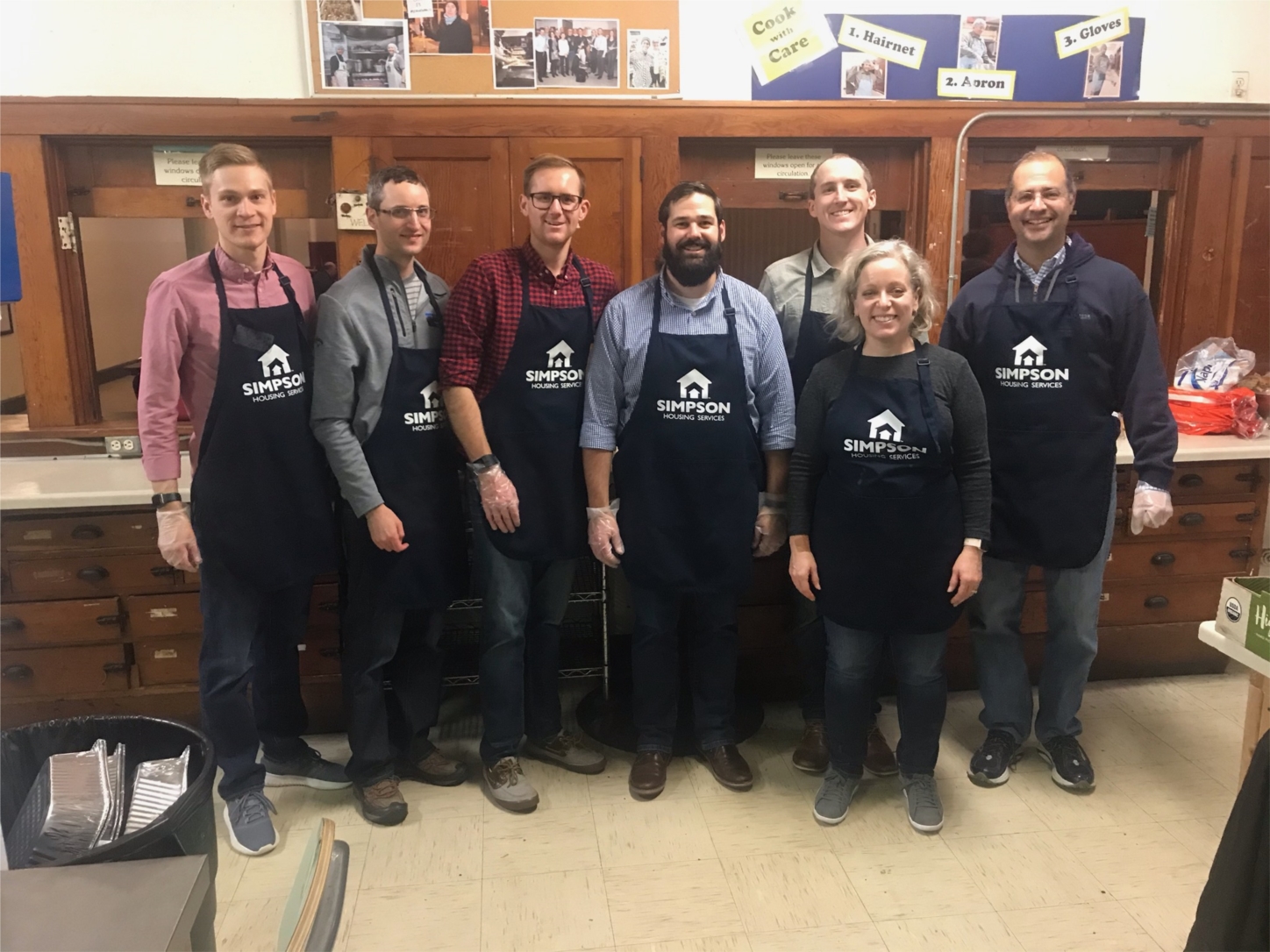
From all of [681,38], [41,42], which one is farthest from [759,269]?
A: [41,42]

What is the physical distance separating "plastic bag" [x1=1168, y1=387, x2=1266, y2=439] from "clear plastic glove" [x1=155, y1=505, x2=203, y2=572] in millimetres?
2656

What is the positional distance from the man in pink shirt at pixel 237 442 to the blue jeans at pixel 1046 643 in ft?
5.18

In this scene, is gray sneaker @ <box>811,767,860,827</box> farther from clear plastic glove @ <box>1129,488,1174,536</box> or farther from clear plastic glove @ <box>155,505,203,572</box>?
clear plastic glove @ <box>155,505,203,572</box>

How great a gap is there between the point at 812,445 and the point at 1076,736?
3.69 ft

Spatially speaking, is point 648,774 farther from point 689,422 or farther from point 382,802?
point 689,422

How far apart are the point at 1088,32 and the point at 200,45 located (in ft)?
8.36

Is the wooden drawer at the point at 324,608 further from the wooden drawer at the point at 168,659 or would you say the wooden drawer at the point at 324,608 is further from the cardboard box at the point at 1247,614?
the cardboard box at the point at 1247,614

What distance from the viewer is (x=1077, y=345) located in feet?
6.59

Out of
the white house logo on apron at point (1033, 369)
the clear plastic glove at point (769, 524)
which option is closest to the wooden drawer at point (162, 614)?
the clear plastic glove at point (769, 524)

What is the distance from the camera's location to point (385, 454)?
1.96m

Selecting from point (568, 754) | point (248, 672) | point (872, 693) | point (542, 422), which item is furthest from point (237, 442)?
point (872, 693)

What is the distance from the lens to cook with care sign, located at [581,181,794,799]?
1.98 m

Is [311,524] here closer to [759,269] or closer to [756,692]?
[756,692]

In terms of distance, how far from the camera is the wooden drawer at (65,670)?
89.4 inches
